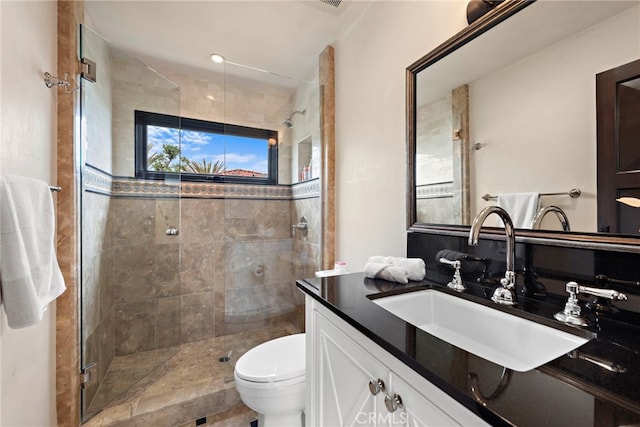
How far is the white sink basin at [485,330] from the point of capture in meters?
0.67

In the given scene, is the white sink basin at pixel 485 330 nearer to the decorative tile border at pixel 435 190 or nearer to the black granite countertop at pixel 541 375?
the black granite countertop at pixel 541 375

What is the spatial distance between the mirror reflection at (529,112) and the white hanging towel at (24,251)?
60.7 inches

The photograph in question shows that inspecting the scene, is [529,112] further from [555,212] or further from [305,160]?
[305,160]

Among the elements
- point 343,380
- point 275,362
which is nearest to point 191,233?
point 275,362

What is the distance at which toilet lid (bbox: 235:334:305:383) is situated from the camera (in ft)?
4.19

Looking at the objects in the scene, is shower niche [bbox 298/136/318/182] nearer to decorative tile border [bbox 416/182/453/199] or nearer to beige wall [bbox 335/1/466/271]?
beige wall [bbox 335/1/466/271]

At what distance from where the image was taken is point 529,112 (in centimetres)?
89

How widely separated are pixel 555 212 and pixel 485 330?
427 millimetres

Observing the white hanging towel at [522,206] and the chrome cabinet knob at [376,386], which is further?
the white hanging towel at [522,206]

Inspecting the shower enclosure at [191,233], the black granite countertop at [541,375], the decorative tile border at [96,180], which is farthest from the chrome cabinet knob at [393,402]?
the decorative tile border at [96,180]

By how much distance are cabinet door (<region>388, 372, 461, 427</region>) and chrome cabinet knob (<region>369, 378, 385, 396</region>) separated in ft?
0.08

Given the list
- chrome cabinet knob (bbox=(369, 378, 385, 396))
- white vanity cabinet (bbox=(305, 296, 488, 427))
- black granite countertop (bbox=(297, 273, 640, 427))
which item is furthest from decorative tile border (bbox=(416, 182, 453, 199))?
chrome cabinet knob (bbox=(369, 378, 385, 396))

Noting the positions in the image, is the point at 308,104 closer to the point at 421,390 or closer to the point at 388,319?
the point at 388,319

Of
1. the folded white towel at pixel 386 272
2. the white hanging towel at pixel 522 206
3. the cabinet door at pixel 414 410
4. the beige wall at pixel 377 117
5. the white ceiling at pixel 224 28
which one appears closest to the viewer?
the cabinet door at pixel 414 410
